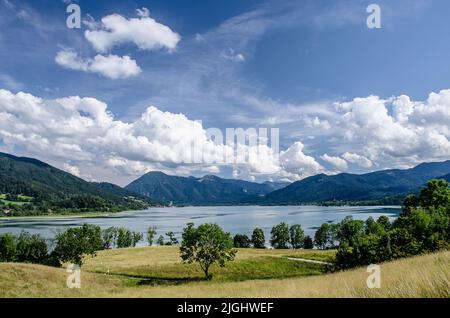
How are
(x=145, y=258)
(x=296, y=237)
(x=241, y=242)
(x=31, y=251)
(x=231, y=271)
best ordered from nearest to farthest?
(x=231, y=271) → (x=31, y=251) → (x=145, y=258) → (x=241, y=242) → (x=296, y=237)

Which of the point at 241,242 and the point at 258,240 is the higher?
the point at 258,240

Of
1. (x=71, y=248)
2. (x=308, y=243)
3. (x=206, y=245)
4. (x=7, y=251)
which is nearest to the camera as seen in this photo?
(x=206, y=245)

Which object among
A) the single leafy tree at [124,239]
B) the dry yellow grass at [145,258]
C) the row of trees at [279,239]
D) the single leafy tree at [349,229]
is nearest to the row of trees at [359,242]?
the dry yellow grass at [145,258]

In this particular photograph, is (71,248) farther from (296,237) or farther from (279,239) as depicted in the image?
(296,237)

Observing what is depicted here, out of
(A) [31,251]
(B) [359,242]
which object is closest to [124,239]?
(A) [31,251]

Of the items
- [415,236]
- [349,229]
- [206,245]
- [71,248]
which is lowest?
[349,229]

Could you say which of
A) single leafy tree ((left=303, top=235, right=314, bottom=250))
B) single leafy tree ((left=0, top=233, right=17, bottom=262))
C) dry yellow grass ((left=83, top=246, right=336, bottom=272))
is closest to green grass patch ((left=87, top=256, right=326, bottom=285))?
dry yellow grass ((left=83, top=246, right=336, bottom=272))

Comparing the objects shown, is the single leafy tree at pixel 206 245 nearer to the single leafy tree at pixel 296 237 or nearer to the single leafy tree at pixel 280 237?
the single leafy tree at pixel 280 237

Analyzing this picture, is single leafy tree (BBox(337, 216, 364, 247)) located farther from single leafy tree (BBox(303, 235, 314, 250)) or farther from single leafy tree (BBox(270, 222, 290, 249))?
single leafy tree (BBox(270, 222, 290, 249))

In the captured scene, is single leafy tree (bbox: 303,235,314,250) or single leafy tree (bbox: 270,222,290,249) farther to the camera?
single leafy tree (bbox: 270,222,290,249)

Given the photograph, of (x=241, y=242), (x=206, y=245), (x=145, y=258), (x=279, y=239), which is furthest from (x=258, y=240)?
(x=206, y=245)

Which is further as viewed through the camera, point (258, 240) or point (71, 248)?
point (258, 240)

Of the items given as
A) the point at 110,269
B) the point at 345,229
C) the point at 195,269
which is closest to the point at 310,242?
the point at 345,229
